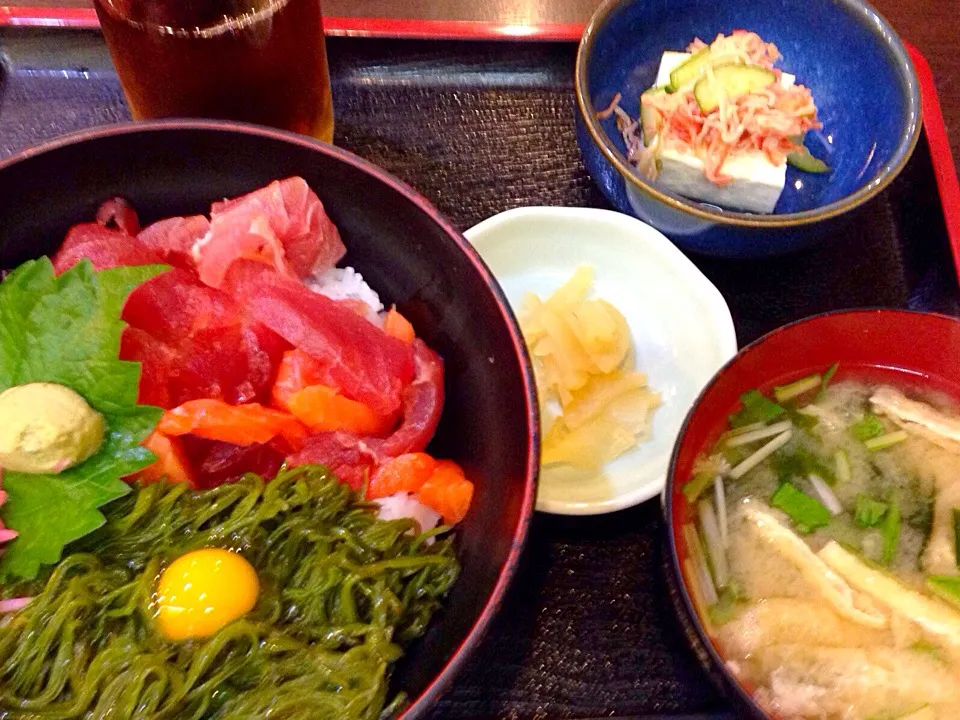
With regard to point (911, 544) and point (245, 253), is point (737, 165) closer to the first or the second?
point (911, 544)

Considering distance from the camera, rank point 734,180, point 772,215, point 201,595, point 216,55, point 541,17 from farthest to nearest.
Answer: point 541,17 < point 734,180 < point 772,215 < point 216,55 < point 201,595

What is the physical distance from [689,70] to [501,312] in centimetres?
106

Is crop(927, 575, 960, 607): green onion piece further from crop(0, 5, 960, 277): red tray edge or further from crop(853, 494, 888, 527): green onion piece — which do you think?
crop(0, 5, 960, 277): red tray edge

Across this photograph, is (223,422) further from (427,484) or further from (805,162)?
(805,162)

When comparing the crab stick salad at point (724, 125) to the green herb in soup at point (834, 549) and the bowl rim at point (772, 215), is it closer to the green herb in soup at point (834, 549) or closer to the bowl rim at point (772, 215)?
the bowl rim at point (772, 215)

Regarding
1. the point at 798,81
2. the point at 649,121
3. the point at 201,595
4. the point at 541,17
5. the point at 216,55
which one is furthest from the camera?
the point at 541,17

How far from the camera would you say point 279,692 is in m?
0.95

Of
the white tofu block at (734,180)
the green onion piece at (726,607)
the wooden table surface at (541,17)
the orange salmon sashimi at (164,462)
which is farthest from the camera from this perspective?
the wooden table surface at (541,17)

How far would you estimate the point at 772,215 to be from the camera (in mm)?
1530

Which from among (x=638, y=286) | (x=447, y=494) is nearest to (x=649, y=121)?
(x=638, y=286)

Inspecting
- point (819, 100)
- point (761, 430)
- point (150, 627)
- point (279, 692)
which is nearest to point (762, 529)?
point (761, 430)

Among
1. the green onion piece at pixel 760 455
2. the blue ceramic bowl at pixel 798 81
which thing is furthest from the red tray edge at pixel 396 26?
the green onion piece at pixel 760 455

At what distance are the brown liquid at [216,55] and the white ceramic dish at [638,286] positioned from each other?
467 mm

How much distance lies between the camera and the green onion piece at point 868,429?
138 centimetres
